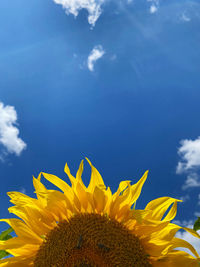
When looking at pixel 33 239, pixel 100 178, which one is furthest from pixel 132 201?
pixel 33 239

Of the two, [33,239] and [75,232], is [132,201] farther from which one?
[33,239]

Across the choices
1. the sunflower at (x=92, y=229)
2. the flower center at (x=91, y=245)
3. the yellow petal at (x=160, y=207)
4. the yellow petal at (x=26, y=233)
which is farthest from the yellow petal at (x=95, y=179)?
the yellow petal at (x=26, y=233)

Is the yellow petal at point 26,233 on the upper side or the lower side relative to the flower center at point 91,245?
upper

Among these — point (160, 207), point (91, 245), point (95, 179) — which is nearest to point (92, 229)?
point (91, 245)

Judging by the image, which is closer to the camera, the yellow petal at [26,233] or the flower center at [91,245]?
the flower center at [91,245]

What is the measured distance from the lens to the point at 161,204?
339cm

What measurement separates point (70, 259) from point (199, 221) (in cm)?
156

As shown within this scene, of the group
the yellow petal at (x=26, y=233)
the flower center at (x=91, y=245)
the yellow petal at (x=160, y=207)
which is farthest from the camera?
the yellow petal at (x=26, y=233)

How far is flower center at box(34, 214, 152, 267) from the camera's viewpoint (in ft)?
9.62

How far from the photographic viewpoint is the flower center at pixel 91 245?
A: 2.93 metres

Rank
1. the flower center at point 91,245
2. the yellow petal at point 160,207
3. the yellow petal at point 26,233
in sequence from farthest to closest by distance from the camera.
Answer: the yellow petal at point 26,233, the yellow petal at point 160,207, the flower center at point 91,245

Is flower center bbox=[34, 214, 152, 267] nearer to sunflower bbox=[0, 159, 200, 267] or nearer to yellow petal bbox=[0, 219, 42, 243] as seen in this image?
sunflower bbox=[0, 159, 200, 267]

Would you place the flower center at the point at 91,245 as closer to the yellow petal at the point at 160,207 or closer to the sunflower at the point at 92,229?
the sunflower at the point at 92,229

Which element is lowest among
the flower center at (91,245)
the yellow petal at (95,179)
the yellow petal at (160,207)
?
the flower center at (91,245)
